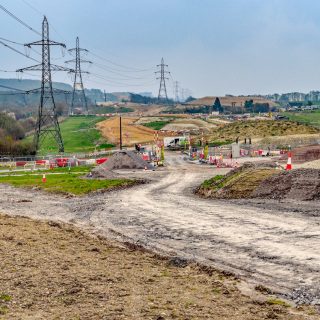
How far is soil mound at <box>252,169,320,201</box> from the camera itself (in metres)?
26.2

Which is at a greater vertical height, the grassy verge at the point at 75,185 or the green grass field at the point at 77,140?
the green grass field at the point at 77,140

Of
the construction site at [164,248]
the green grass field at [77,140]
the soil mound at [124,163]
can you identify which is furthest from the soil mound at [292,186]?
the green grass field at [77,140]

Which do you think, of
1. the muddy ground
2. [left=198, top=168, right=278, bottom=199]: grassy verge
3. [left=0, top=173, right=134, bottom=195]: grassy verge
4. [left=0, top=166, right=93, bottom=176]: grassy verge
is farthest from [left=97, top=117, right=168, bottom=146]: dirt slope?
the muddy ground

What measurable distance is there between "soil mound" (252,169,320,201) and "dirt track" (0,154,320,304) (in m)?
1.51

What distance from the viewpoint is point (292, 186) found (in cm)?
2714

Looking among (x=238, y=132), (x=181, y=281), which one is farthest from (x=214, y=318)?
(x=238, y=132)

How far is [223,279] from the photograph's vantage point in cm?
1384

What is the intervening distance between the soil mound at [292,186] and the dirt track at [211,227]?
151 cm

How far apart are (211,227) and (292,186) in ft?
26.1

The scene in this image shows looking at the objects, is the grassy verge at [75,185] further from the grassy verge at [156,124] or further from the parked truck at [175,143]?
the grassy verge at [156,124]

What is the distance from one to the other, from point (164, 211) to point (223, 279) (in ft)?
39.4

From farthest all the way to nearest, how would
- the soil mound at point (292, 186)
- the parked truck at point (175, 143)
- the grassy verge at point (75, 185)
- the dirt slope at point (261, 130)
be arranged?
the dirt slope at point (261, 130) → the parked truck at point (175, 143) → the grassy verge at point (75, 185) → the soil mound at point (292, 186)

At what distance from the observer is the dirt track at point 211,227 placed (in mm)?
14516

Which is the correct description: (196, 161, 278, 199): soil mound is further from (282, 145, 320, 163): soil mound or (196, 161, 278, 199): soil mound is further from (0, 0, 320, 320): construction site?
(282, 145, 320, 163): soil mound
